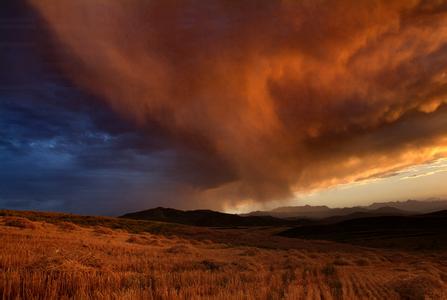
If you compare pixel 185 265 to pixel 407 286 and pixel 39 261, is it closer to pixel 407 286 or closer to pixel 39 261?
pixel 39 261

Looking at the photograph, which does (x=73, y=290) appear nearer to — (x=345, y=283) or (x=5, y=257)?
(x=5, y=257)

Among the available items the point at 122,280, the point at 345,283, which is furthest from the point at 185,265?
the point at 345,283

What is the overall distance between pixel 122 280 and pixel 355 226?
7454 cm

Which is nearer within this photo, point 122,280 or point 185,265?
point 122,280

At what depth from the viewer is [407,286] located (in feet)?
39.3

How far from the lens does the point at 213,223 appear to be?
180m

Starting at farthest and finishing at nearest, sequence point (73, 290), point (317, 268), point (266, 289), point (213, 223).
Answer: point (213, 223)
point (317, 268)
point (266, 289)
point (73, 290)

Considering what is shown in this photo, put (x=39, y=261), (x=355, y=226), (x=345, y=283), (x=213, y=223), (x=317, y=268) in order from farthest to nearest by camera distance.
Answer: (x=213, y=223)
(x=355, y=226)
(x=317, y=268)
(x=345, y=283)
(x=39, y=261)

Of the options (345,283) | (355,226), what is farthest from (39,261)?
(355,226)

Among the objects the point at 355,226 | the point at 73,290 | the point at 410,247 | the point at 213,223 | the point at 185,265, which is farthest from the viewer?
the point at 213,223

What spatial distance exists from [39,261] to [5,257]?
110cm

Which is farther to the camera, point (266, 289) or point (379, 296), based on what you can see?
point (379, 296)

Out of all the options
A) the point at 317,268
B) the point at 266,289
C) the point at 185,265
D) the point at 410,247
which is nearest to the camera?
the point at 266,289

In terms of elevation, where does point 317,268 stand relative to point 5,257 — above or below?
below
